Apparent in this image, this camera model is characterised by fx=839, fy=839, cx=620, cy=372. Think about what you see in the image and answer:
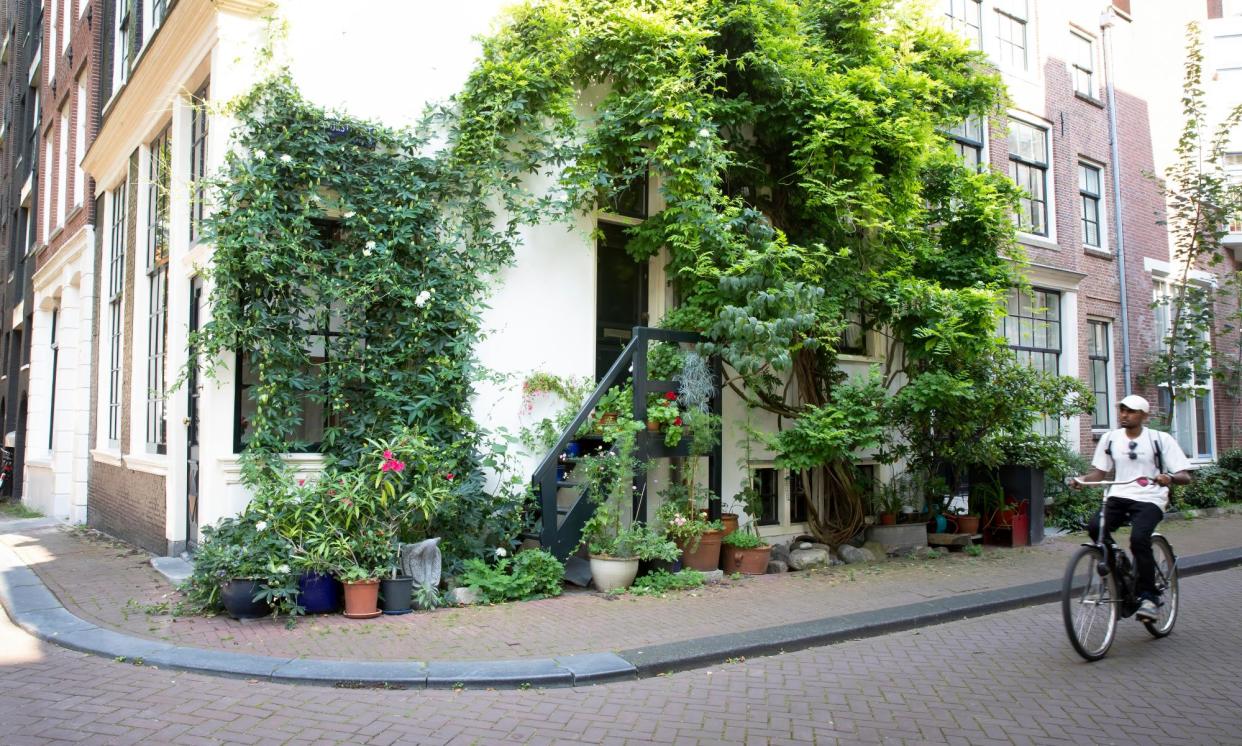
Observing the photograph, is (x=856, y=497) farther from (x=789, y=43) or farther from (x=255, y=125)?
(x=255, y=125)

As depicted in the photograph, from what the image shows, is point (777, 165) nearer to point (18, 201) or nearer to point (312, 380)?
point (312, 380)

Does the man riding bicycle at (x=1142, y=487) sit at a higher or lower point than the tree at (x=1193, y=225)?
lower

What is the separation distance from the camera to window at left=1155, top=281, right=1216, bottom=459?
1636 cm

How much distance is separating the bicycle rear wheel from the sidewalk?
137 cm

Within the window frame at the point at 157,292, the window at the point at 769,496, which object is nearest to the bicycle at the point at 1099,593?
the window at the point at 769,496

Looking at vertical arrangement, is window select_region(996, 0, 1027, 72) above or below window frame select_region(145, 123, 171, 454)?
above

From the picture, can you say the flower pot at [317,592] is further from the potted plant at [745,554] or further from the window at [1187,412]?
the window at [1187,412]

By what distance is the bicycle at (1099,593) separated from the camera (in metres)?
5.56

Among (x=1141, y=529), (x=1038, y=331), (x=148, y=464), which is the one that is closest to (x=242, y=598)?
(x=148, y=464)

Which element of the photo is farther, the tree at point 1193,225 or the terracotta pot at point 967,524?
the tree at point 1193,225

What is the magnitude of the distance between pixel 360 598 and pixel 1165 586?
19.9ft

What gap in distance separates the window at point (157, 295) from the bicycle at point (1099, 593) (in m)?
8.84

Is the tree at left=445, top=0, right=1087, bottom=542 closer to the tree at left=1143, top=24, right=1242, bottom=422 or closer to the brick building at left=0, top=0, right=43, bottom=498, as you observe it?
the tree at left=1143, top=24, right=1242, bottom=422

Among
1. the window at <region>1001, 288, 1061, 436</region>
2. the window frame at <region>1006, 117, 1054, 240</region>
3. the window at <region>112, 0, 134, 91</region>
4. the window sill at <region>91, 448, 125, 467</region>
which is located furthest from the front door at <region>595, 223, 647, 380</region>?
the window frame at <region>1006, 117, 1054, 240</region>
